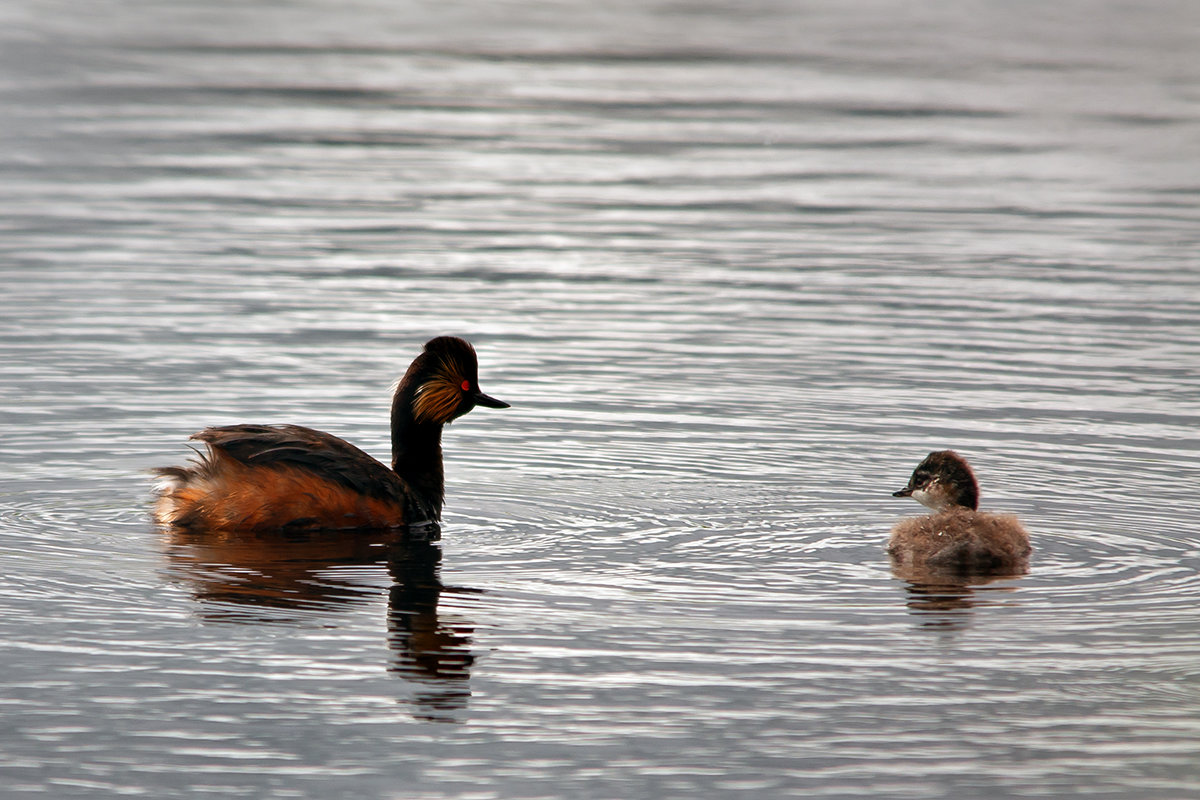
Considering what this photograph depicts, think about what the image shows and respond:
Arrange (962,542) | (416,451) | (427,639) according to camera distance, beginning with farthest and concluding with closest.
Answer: (416,451), (962,542), (427,639)

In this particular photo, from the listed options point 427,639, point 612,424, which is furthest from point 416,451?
point 427,639

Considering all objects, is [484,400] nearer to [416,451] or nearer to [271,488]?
[416,451]

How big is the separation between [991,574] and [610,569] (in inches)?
72.7

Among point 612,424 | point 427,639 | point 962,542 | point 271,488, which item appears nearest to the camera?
point 427,639

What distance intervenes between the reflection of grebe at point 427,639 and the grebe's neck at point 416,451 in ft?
2.21

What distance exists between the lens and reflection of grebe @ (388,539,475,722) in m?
6.72

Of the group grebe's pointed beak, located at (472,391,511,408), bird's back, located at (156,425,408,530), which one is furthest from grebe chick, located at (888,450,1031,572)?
bird's back, located at (156,425,408,530)

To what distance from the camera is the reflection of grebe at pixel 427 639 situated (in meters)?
6.72

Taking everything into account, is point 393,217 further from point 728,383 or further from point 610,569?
point 610,569

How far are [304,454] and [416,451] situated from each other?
78 cm

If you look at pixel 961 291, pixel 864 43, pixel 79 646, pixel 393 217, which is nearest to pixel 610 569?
pixel 79 646

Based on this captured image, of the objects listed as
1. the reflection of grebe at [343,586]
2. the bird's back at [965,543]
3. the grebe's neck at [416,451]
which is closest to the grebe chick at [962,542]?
the bird's back at [965,543]

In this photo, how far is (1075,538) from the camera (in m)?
9.09

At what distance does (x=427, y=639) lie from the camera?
24.3ft
